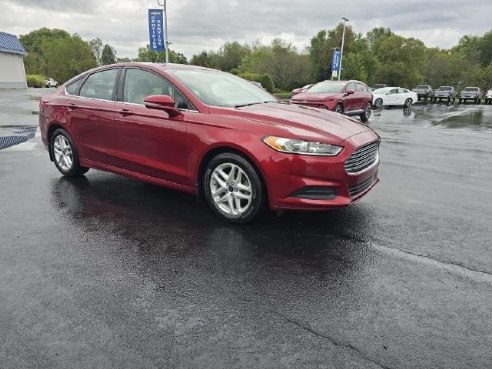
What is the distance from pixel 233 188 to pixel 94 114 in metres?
2.34

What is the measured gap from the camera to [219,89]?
192 inches

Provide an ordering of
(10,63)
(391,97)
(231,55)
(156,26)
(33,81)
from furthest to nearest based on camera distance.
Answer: (231,55) < (33,81) < (10,63) < (391,97) < (156,26)

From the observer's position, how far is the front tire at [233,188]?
4016mm

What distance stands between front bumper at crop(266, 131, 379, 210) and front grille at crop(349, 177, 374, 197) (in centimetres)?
3

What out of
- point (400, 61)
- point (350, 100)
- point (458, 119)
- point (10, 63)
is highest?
point (400, 61)

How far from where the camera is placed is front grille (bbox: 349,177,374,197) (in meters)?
4.01

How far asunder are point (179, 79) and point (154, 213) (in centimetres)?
157

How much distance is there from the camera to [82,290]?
9.77 ft

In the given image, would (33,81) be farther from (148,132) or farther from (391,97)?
(148,132)

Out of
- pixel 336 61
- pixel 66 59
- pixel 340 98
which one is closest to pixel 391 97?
pixel 336 61

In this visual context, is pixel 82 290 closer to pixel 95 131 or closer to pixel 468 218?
pixel 95 131

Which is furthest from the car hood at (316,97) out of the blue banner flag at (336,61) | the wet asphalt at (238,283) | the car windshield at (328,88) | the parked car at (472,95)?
the parked car at (472,95)

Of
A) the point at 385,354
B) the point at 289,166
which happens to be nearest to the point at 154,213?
the point at 289,166

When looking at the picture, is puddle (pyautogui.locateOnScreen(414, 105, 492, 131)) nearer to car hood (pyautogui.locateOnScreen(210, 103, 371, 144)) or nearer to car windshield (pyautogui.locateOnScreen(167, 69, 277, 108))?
car windshield (pyautogui.locateOnScreen(167, 69, 277, 108))
